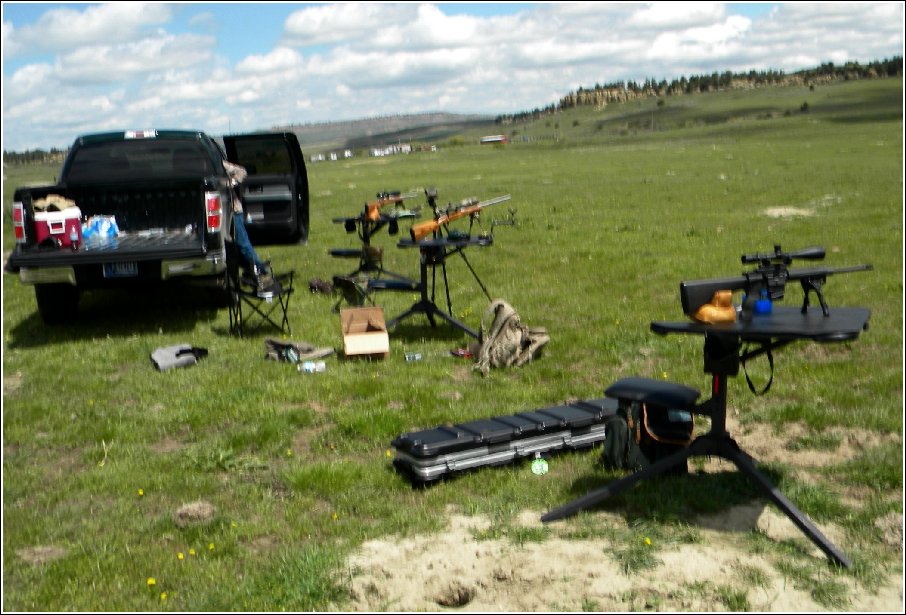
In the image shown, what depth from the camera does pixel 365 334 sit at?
8.88 metres

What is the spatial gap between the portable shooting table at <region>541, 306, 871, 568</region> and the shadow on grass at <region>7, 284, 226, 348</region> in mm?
6500

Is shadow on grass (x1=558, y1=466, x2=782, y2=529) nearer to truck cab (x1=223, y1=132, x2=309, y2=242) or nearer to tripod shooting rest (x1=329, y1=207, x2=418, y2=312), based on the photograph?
tripod shooting rest (x1=329, y1=207, x2=418, y2=312)

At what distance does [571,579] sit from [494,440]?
1.61 meters

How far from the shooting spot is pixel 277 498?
18.9 feet

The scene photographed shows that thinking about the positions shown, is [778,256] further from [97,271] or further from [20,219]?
Answer: [20,219]

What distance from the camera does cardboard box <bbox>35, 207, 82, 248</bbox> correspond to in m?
9.99

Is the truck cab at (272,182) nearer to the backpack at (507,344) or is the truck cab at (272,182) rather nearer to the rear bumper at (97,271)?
the rear bumper at (97,271)

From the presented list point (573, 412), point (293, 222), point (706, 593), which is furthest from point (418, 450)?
point (293, 222)

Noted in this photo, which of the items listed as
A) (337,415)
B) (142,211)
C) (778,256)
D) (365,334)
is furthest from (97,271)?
(778,256)

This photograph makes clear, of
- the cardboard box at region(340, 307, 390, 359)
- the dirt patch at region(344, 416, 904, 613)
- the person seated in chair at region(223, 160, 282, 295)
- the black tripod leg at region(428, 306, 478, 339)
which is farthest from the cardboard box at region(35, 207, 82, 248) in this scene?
the dirt patch at region(344, 416, 904, 613)

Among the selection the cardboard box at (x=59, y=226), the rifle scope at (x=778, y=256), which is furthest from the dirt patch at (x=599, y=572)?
the cardboard box at (x=59, y=226)

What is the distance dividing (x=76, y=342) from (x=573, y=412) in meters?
6.01

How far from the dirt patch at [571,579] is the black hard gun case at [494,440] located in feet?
2.79

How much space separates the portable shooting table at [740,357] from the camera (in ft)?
15.1
